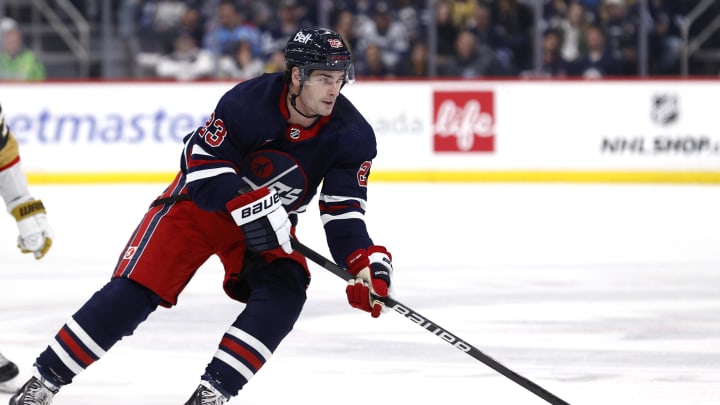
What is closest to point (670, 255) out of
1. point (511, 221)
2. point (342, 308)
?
point (511, 221)

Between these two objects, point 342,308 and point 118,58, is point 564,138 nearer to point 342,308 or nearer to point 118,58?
point 118,58

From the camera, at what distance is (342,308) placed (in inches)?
209

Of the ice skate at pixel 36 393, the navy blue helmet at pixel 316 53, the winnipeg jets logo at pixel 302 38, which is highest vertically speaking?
the winnipeg jets logo at pixel 302 38

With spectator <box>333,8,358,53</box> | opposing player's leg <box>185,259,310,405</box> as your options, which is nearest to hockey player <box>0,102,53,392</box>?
opposing player's leg <box>185,259,310,405</box>

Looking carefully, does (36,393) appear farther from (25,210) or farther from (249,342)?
(25,210)

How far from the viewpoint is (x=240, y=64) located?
36.7 feet

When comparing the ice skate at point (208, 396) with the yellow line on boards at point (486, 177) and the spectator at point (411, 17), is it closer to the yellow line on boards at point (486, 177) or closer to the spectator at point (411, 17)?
the yellow line on boards at point (486, 177)

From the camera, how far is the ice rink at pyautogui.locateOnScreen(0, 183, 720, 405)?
12.9ft

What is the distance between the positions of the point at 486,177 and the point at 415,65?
113 cm

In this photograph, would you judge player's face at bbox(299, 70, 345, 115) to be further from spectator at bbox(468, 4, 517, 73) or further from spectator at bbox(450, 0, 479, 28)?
spectator at bbox(450, 0, 479, 28)

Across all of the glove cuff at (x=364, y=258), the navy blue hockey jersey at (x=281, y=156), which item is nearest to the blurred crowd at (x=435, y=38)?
the navy blue hockey jersey at (x=281, y=156)

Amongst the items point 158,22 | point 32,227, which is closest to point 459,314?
point 32,227

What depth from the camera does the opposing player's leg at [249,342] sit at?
321 centimetres

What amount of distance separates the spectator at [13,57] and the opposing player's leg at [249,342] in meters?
8.00
